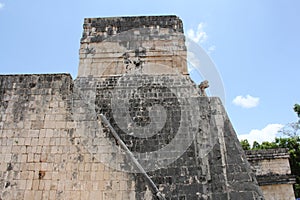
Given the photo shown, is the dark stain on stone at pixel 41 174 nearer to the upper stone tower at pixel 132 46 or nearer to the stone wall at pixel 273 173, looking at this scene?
the upper stone tower at pixel 132 46

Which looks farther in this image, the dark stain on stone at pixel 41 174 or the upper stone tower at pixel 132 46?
the upper stone tower at pixel 132 46

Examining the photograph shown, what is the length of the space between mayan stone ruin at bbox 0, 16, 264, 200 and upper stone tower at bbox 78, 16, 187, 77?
0.53 m

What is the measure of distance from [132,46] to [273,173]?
21.0 ft

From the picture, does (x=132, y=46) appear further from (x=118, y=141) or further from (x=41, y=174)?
(x=41, y=174)

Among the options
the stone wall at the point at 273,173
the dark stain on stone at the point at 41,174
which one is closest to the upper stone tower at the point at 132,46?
the dark stain on stone at the point at 41,174

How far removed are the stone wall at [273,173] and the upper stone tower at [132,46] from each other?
405cm

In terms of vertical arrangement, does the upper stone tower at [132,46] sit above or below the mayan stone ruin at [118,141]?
above

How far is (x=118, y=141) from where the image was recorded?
617 centimetres

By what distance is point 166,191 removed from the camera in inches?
222

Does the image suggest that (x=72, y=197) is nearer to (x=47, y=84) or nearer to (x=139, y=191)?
(x=139, y=191)

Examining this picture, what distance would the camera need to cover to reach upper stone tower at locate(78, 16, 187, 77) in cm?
822

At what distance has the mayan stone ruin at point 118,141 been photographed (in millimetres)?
5711

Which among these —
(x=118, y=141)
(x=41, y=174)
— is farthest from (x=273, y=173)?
(x=41, y=174)

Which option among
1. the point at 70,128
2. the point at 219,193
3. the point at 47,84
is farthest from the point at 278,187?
the point at 47,84
